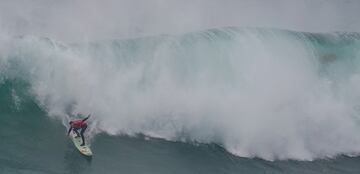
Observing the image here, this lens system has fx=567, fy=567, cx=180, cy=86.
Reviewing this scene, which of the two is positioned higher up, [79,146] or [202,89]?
[202,89]

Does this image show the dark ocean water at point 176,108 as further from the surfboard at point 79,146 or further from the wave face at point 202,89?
the surfboard at point 79,146

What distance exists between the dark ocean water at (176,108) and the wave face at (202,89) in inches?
1.7

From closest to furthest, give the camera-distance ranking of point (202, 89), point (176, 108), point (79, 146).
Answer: point (79, 146) < point (176, 108) < point (202, 89)

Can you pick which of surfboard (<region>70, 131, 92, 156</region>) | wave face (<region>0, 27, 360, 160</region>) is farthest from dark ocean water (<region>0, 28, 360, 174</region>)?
surfboard (<region>70, 131, 92, 156</region>)

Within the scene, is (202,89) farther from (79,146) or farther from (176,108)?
(79,146)

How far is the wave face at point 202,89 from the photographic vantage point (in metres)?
20.9

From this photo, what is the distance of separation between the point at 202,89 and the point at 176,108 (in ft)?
5.36

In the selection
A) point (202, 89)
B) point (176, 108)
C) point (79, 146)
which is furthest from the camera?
point (202, 89)

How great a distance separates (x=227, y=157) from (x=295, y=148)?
334 cm

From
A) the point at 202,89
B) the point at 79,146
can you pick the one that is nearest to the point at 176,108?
the point at 202,89

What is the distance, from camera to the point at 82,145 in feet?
61.2

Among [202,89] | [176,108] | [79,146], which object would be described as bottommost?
[79,146]

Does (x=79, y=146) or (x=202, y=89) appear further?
(x=202, y=89)

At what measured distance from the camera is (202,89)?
75.5 ft
